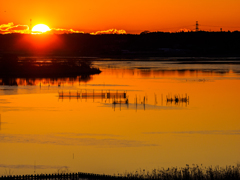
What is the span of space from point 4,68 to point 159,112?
52.1 meters

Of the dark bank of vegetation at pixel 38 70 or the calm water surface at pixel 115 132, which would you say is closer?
the calm water surface at pixel 115 132

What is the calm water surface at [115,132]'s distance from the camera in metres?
21.8

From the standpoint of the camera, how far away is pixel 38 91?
175 feet

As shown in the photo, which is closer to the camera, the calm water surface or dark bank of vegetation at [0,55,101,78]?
the calm water surface

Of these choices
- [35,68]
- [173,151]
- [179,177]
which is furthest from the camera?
[35,68]

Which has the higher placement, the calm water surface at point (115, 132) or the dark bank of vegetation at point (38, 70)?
the calm water surface at point (115, 132)

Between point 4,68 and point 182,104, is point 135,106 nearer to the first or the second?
point 182,104

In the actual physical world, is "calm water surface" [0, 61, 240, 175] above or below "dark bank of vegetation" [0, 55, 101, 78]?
above

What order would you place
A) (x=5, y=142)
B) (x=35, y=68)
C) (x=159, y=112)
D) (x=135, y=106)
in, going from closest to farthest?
(x=5, y=142), (x=159, y=112), (x=135, y=106), (x=35, y=68)

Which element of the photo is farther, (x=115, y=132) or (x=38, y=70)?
(x=38, y=70)

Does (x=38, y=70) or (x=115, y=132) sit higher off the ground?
(x=115, y=132)

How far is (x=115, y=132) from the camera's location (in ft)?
94.5

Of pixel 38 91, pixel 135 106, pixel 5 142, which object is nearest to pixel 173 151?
pixel 5 142

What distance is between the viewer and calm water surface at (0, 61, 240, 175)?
71.5 ft
